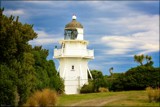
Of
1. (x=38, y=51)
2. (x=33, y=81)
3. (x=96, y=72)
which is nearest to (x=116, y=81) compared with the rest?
(x=38, y=51)

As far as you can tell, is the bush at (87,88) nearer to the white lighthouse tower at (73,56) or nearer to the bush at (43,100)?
the white lighthouse tower at (73,56)

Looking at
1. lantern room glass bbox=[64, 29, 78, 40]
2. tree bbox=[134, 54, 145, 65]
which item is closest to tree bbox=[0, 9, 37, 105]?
lantern room glass bbox=[64, 29, 78, 40]

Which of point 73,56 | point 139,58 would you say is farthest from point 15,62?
point 139,58

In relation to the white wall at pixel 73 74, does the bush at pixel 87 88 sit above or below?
below

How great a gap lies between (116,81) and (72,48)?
12.0 metres

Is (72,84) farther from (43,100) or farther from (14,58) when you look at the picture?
(43,100)

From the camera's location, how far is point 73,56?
4966cm

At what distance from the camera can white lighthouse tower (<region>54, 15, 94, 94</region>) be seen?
4959 centimetres

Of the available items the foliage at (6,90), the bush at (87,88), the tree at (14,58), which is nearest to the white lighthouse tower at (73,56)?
the bush at (87,88)

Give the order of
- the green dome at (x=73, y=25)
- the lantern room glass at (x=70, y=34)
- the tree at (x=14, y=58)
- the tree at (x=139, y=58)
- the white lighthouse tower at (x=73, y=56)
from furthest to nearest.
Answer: the tree at (x=139, y=58) < the lantern room glass at (x=70, y=34) < the green dome at (x=73, y=25) < the white lighthouse tower at (x=73, y=56) < the tree at (x=14, y=58)

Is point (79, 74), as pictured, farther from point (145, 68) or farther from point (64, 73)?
point (145, 68)

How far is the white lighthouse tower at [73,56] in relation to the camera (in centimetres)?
4959

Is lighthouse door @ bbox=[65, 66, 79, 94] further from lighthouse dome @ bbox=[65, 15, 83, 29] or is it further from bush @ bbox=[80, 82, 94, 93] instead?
lighthouse dome @ bbox=[65, 15, 83, 29]

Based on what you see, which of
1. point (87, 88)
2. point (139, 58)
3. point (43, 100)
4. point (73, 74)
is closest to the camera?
point (43, 100)
